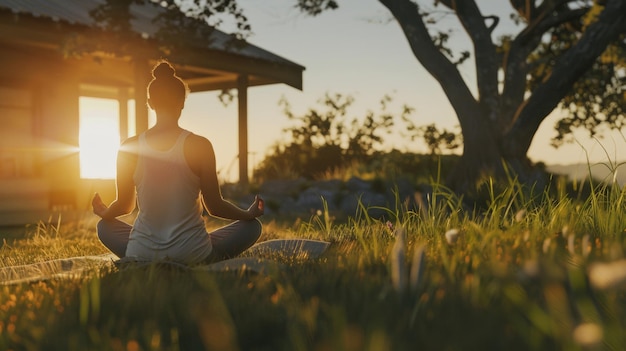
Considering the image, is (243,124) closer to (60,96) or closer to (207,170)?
(60,96)

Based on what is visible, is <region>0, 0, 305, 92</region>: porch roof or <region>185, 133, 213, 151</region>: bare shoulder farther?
<region>0, 0, 305, 92</region>: porch roof

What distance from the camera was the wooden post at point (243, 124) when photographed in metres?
16.6

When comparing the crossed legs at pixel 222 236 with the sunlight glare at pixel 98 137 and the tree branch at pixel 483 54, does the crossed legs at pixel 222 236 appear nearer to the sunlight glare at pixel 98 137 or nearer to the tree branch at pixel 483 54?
the tree branch at pixel 483 54

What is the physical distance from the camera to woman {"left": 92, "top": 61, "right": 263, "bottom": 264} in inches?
189

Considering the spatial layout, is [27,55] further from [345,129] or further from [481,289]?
[481,289]

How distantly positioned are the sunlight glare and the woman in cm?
1207

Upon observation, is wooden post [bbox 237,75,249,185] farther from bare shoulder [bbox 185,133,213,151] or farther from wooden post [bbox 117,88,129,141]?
bare shoulder [bbox 185,133,213,151]

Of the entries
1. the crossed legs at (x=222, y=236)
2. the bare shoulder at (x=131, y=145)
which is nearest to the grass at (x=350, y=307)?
the bare shoulder at (x=131, y=145)

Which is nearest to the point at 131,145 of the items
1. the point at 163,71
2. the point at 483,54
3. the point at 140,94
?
the point at 163,71

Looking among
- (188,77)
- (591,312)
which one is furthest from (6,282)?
(188,77)

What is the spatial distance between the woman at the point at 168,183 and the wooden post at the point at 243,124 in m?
11.5

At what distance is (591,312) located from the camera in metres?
2.42

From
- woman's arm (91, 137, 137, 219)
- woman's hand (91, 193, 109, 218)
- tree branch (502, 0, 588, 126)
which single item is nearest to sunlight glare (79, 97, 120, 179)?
tree branch (502, 0, 588, 126)

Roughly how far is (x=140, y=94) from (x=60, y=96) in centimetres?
276
